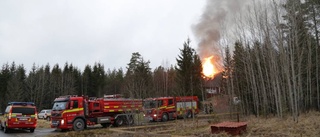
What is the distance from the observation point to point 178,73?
38688mm

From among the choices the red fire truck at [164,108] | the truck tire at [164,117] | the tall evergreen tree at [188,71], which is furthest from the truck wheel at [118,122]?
the tall evergreen tree at [188,71]

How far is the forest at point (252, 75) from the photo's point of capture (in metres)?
17.8

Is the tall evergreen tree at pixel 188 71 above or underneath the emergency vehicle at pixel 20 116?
above

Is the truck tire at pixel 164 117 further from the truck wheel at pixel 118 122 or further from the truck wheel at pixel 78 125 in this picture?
the truck wheel at pixel 78 125

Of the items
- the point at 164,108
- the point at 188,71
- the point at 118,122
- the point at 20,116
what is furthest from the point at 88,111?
the point at 188,71

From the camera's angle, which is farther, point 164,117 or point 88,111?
point 164,117

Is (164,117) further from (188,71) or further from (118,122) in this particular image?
(188,71)

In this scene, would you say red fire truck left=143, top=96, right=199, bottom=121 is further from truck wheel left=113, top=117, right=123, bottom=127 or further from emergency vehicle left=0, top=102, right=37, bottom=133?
emergency vehicle left=0, top=102, right=37, bottom=133

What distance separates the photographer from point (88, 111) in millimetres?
21391

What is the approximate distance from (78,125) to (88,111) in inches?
62.0

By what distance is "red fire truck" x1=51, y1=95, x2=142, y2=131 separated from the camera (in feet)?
64.7

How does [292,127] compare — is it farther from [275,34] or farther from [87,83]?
[87,83]

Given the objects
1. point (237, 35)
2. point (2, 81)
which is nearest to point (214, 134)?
point (237, 35)

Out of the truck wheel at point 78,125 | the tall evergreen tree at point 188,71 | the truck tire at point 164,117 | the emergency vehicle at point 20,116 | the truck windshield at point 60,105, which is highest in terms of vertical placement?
the tall evergreen tree at point 188,71
